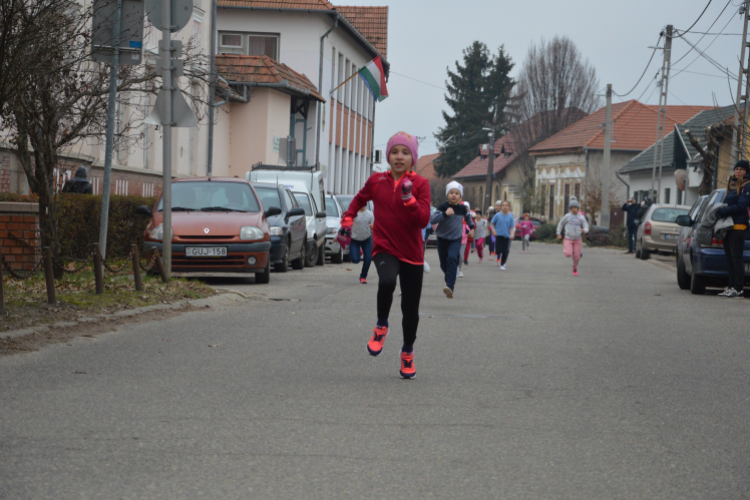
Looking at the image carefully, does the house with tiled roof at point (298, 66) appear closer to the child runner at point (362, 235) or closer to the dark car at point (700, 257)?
the child runner at point (362, 235)

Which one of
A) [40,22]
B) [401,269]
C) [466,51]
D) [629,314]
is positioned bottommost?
[629,314]

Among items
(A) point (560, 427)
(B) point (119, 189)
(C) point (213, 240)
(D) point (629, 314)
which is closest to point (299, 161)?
(B) point (119, 189)

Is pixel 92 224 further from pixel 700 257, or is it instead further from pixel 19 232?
pixel 700 257

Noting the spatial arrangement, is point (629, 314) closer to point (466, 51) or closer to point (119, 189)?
point (119, 189)

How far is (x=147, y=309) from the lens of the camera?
38.0ft

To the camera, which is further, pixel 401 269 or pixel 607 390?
pixel 401 269

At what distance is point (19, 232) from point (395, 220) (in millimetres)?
7096

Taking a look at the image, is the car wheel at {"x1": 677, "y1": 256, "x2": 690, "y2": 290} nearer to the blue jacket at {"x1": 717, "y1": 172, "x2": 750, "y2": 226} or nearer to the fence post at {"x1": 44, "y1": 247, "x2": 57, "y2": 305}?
the blue jacket at {"x1": 717, "y1": 172, "x2": 750, "y2": 226}

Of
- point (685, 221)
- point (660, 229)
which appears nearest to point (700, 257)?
point (685, 221)

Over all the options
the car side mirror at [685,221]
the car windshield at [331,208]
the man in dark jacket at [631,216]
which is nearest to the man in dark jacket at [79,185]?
the car windshield at [331,208]

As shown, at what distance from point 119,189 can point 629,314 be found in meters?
15.3

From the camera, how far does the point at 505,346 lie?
31.7 ft

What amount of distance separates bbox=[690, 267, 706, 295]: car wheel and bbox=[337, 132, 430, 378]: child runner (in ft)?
34.5

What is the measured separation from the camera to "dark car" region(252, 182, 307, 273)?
18.4 m
